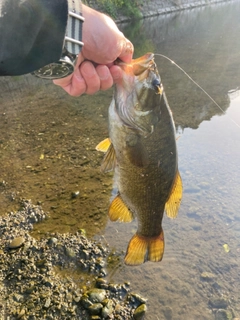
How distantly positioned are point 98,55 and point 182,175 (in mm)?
4217

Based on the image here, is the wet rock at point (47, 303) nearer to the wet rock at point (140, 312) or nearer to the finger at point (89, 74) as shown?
the wet rock at point (140, 312)

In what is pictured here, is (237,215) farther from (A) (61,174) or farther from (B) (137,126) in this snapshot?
(B) (137,126)

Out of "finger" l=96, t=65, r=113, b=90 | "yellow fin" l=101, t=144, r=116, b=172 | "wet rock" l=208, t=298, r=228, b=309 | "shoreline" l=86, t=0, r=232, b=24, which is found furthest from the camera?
"shoreline" l=86, t=0, r=232, b=24

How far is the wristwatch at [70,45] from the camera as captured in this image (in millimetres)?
2086

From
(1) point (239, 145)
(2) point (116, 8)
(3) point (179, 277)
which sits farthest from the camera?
(2) point (116, 8)

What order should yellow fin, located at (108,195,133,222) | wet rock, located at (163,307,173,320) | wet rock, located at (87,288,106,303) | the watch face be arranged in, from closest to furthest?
the watch face → yellow fin, located at (108,195,133,222) → wet rock, located at (87,288,106,303) → wet rock, located at (163,307,173,320)

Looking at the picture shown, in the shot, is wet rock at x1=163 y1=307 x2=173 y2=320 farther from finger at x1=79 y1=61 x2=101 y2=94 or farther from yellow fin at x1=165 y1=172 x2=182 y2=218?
finger at x1=79 y1=61 x2=101 y2=94

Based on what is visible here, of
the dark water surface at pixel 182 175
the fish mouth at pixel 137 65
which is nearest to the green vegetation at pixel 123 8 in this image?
the dark water surface at pixel 182 175

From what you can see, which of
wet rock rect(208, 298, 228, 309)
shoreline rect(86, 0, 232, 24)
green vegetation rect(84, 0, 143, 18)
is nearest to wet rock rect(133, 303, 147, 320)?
wet rock rect(208, 298, 228, 309)

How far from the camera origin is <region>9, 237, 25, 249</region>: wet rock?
4145mm

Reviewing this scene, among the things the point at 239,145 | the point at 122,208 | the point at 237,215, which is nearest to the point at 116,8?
the point at 239,145

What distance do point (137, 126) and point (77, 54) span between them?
2.28ft

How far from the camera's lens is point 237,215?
5297 millimetres

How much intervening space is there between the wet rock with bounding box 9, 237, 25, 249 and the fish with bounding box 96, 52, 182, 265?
5.86ft
